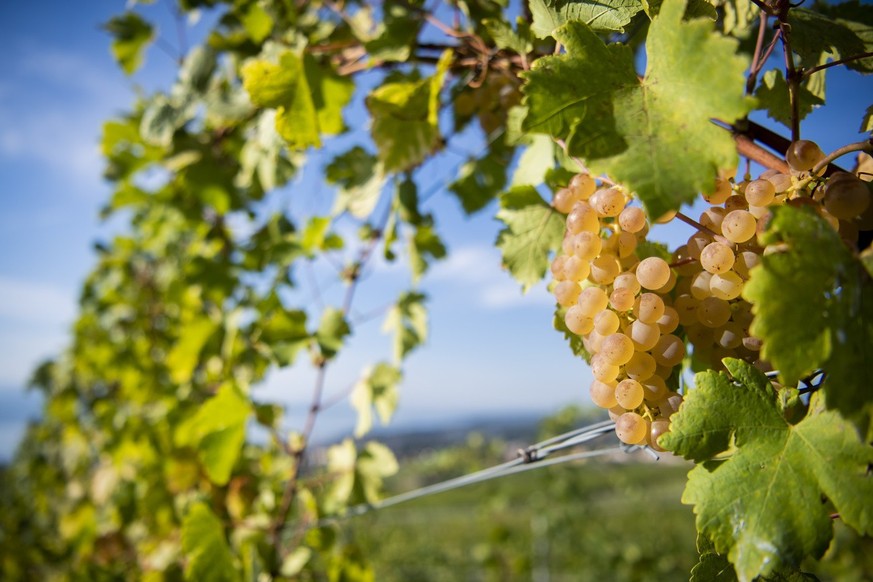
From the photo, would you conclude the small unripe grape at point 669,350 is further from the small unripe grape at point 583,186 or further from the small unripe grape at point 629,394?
the small unripe grape at point 583,186

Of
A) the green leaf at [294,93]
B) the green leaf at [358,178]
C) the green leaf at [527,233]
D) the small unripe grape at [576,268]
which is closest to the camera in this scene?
the small unripe grape at [576,268]

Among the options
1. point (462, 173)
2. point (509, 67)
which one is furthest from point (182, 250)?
point (509, 67)

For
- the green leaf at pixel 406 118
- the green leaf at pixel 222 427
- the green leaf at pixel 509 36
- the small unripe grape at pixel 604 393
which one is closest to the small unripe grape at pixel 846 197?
the small unripe grape at pixel 604 393

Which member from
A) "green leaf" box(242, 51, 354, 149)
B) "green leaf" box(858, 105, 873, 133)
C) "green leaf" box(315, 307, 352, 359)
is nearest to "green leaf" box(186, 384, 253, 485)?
"green leaf" box(315, 307, 352, 359)

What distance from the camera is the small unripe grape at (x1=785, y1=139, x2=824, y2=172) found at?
1.58 ft

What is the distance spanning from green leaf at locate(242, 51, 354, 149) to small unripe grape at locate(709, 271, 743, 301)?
680mm

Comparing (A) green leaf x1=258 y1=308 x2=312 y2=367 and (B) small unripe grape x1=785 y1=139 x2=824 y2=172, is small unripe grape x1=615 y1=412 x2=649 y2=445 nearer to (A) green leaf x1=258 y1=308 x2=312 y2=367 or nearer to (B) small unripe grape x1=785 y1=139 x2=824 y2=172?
(B) small unripe grape x1=785 y1=139 x2=824 y2=172

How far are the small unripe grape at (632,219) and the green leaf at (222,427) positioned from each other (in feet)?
3.47

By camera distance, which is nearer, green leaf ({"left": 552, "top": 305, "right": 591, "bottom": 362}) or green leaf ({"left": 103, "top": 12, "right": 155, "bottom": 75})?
green leaf ({"left": 552, "top": 305, "right": 591, "bottom": 362})

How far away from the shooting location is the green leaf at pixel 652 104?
1.38 ft

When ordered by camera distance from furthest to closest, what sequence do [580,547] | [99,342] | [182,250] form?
[580,547] < [99,342] < [182,250]

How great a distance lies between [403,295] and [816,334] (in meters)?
1.24

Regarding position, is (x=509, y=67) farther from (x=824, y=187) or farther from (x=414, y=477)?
(x=414, y=477)

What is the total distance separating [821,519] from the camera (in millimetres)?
433
